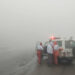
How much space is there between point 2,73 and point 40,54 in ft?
10.5

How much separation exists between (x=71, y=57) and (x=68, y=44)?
1.19 metres

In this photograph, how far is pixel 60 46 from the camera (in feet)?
41.0

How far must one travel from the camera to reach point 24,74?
10.1m

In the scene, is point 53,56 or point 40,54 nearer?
point 53,56

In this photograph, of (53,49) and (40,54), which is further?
(40,54)

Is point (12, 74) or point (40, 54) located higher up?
point (40, 54)

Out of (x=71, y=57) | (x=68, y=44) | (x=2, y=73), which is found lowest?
(x=2, y=73)

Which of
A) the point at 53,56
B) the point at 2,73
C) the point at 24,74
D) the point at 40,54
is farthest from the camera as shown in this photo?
the point at 40,54

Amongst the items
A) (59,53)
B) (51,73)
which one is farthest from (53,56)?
(51,73)

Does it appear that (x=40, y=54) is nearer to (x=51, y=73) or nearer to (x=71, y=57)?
(x=71, y=57)

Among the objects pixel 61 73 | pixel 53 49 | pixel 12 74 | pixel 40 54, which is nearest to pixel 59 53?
pixel 53 49

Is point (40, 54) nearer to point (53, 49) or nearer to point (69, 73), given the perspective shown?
point (53, 49)

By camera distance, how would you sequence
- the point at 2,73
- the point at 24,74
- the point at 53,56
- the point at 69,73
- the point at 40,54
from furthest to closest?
the point at 40,54 → the point at 53,56 → the point at 2,73 → the point at 24,74 → the point at 69,73

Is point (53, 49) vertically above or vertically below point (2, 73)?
above
